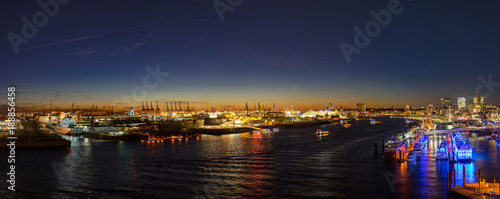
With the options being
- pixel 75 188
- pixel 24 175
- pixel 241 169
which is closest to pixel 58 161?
pixel 24 175

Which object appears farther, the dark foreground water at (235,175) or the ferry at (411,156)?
the ferry at (411,156)

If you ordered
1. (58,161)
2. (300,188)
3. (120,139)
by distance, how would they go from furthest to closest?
(120,139)
(58,161)
(300,188)

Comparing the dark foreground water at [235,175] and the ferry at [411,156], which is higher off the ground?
the ferry at [411,156]

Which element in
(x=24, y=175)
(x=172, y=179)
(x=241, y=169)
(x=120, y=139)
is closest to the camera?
(x=172, y=179)

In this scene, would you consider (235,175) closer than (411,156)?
Yes

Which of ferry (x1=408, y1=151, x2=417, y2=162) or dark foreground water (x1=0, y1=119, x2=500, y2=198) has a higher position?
ferry (x1=408, y1=151, x2=417, y2=162)

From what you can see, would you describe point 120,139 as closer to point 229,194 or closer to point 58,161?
point 58,161

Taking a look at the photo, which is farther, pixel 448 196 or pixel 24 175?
pixel 24 175

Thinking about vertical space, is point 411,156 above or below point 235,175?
above

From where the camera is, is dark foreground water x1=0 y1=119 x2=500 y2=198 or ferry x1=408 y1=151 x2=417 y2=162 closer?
dark foreground water x1=0 y1=119 x2=500 y2=198
